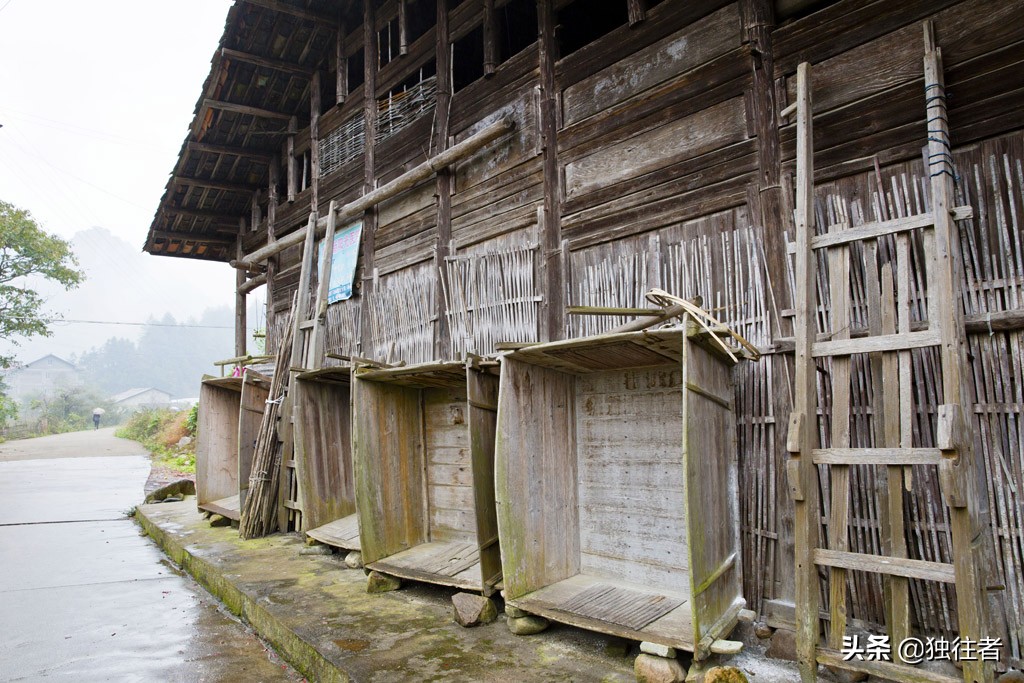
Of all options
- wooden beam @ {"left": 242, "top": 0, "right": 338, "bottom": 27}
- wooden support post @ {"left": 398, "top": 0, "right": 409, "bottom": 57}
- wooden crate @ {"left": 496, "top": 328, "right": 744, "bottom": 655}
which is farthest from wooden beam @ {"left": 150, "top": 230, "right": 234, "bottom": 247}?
wooden crate @ {"left": 496, "top": 328, "right": 744, "bottom": 655}

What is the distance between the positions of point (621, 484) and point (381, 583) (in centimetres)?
232

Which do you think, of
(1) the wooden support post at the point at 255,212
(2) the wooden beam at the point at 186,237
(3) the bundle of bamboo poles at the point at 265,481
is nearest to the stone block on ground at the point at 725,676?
(3) the bundle of bamboo poles at the point at 265,481

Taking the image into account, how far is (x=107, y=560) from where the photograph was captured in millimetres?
7734

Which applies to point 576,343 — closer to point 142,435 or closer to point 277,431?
point 277,431

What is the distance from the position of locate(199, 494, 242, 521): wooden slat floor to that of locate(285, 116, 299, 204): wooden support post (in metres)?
5.23

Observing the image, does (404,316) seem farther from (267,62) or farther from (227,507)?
(267,62)

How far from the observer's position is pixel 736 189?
465 centimetres

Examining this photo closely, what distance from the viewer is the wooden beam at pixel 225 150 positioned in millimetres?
11117

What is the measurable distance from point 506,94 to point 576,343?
392 cm

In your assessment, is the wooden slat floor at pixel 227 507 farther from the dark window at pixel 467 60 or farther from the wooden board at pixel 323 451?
the dark window at pixel 467 60

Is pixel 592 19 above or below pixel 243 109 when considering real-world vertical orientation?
below

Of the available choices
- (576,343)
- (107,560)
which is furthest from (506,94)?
(107,560)

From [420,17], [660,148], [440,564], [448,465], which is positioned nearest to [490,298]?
[448,465]

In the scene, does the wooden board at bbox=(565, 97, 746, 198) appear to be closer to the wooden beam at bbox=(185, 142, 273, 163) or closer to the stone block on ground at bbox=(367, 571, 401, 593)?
the stone block on ground at bbox=(367, 571, 401, 593)
